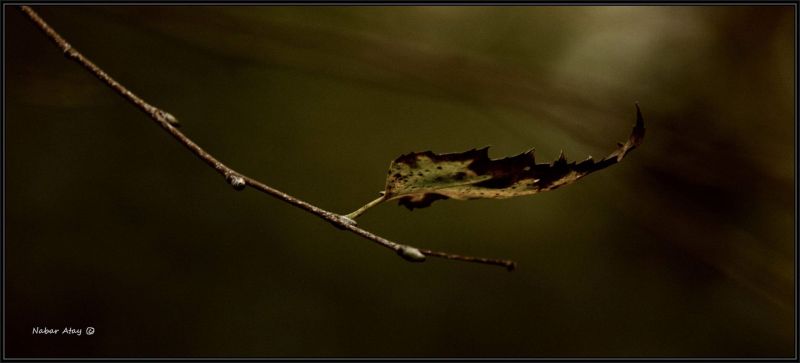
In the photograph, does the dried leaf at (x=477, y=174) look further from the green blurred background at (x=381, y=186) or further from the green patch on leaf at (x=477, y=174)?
the green blurred background at (x=381, y=186)

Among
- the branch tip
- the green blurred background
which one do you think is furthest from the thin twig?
the green blurred background

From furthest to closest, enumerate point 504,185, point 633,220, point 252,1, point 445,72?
point 633,220 < point 445,72 < point 252,1 < point 504,185

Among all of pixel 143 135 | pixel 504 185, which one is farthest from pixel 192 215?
pixel 504 185

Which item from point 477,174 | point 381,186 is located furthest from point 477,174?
point 381,186

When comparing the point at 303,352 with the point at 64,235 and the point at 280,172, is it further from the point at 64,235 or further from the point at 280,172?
the point at 64,235

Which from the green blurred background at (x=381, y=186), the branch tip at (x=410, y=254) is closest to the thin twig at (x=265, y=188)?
the branch tip at (x=410, y=254)

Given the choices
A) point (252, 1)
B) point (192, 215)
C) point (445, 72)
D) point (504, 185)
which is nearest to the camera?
point (504, 185)
